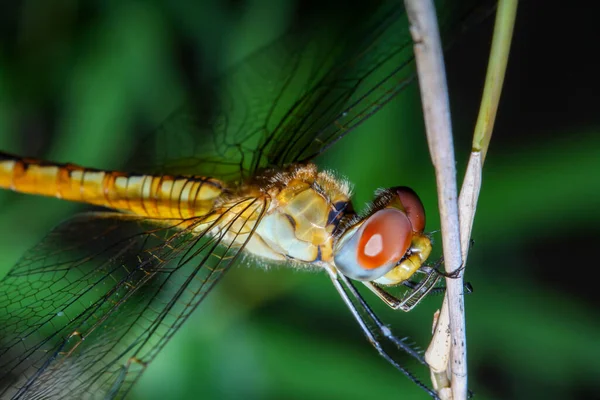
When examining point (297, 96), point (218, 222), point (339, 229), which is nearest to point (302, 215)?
point (339, 229)

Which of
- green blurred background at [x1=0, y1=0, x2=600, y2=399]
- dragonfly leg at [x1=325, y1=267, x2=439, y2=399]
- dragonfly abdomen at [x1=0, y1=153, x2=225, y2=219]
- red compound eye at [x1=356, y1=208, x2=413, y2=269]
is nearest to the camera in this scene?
red compound eye at [x1=356, y1=208, x2=413, y2=269]

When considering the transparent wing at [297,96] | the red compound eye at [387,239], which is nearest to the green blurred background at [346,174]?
the transparent wing at [297,96]

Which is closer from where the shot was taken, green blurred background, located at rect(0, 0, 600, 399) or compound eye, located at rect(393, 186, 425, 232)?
compound eye, located at rect(393, 186, 425, 232)

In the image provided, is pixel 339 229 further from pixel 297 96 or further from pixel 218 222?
pixel 297 96

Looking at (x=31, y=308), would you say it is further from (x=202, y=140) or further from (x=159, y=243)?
(x=202, y=140)

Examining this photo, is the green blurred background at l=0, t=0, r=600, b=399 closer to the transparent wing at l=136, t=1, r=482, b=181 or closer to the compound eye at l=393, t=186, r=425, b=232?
the transparent wing at l=136, t=1, r=482, b=181

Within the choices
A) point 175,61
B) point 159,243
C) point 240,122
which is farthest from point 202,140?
point 159,243

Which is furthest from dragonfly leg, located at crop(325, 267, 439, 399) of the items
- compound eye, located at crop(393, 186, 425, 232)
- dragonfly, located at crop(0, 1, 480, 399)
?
compound eye, located at crop(393, 186, 425, 232)

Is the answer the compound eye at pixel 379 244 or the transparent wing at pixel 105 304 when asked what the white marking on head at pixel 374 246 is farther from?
the transparent wing at pixel 105 304
